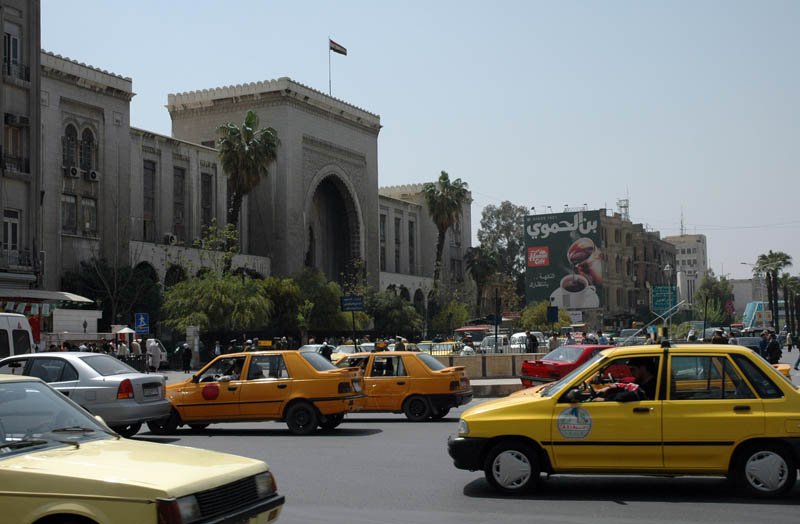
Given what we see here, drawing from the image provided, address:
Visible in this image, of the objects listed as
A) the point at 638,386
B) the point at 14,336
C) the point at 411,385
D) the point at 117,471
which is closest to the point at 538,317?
the point at 411,385

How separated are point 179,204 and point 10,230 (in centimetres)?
2392

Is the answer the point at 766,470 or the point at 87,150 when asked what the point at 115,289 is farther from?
the point at 766,470

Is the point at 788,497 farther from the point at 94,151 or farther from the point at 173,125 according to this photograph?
the point at 173,125

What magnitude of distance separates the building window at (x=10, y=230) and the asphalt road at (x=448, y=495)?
27869mm

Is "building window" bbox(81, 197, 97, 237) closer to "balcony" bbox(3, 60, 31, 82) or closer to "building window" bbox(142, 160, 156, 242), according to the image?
"building window" bbox(142, 160, 156, 242)

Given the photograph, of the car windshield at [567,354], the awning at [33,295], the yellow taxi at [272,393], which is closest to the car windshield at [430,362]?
the yellow taxi at [272,393]

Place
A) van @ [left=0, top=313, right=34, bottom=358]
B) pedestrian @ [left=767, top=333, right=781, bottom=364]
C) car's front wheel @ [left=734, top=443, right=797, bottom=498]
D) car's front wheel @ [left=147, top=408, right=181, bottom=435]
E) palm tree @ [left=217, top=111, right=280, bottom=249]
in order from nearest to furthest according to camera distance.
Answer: car's front wheel @ [left=734, top=443, right=797, bottom=498] → car's front wheel @ [left=147, top=408, right=181, bottom=435] → van @ [left=0, top=313, right=34, bottom=358] → pedestrian @ [left=767, top=333, right=781, bottom=364] → palm tree @ [left=217, top=111, right=280, bottom=249]

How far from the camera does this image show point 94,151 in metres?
52.8

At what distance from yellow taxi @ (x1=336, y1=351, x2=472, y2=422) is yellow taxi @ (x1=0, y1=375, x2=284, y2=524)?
39.4 feet

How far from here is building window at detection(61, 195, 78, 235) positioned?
50.6 meters

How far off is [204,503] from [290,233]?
206ft

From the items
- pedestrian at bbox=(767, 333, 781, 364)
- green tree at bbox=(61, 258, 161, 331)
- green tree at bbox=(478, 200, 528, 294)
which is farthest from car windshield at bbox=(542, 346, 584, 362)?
green tree at bbox=(478, 200, 528, 294)

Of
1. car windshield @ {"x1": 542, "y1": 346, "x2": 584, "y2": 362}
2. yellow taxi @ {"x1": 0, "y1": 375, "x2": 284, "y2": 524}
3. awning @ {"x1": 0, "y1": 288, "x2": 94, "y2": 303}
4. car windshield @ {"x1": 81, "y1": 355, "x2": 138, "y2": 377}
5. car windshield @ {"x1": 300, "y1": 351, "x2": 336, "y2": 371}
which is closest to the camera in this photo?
yellow taxi @ {"x1": 0, "y1": 375, "x2": 284, "y2": 524}

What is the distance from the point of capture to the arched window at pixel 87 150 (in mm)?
52125
